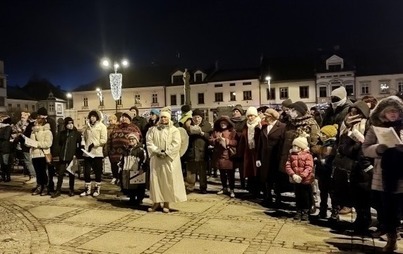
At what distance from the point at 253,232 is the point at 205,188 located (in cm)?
343

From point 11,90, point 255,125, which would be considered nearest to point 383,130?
point 255,125

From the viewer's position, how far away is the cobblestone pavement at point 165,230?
17.6 feet

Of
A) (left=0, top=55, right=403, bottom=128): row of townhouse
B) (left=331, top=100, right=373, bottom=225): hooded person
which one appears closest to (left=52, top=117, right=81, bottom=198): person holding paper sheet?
(left=331, top=100, right=373, bottom=225): hooded person

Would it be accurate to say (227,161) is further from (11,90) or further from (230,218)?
(11,90)

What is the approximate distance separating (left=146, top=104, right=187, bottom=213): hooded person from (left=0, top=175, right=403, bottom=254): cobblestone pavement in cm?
33

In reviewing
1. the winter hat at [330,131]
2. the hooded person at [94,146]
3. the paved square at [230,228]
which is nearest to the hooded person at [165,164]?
the paved square at [230,228]

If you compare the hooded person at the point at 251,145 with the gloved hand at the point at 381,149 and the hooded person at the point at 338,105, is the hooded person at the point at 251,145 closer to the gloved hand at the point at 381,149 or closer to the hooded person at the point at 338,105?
the hooded person at the point at 338,105

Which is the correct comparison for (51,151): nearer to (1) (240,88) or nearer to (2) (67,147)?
(2) (67,147)

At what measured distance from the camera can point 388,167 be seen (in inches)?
191

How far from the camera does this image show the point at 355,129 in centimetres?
571

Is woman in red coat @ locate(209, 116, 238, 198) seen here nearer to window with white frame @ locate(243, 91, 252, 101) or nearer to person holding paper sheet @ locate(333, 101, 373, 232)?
person holding paper sheet @ locate(333, 101, 373, 232)

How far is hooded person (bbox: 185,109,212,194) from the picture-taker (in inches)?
371

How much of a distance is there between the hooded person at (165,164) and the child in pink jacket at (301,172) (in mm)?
1977

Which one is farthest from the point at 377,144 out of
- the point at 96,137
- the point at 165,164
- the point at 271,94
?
the point at 271,94
